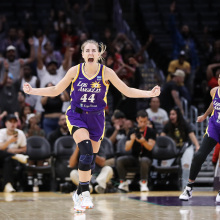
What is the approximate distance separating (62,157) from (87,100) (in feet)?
15.2

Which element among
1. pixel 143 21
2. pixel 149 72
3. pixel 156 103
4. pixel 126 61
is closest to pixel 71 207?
pixel 156 103

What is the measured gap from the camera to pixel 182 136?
482 inches

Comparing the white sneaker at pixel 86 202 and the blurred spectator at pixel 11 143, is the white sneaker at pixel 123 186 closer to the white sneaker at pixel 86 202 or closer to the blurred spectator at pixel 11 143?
the blurred spectator at pixel 11 143

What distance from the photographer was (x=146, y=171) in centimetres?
1134

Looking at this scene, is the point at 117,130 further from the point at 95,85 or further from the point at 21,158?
the point at 95,85

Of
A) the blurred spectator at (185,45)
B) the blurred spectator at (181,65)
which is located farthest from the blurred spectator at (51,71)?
the blurred spectator at (185,45)

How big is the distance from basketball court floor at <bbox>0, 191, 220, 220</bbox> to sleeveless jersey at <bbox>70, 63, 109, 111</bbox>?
4.32 feet

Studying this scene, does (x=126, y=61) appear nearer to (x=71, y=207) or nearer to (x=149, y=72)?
(x=149, y=72)

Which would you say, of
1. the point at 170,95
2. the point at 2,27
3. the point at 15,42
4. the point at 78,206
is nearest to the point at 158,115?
the point at 170,95

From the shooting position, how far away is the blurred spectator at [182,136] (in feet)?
39.1

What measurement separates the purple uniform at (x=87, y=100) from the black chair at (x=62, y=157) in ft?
13.9

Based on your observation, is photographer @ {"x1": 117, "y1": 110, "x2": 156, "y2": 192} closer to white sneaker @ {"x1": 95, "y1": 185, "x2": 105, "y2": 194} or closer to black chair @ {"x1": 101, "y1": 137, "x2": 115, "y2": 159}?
black chair @ {"x1": 101, "y1": 137, "x2": 115, "y2": 159}

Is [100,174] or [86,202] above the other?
[86,202]

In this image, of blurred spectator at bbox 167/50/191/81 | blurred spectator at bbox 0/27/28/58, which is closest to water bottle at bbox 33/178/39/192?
blurred spectator at bbox 0/27/28/58
